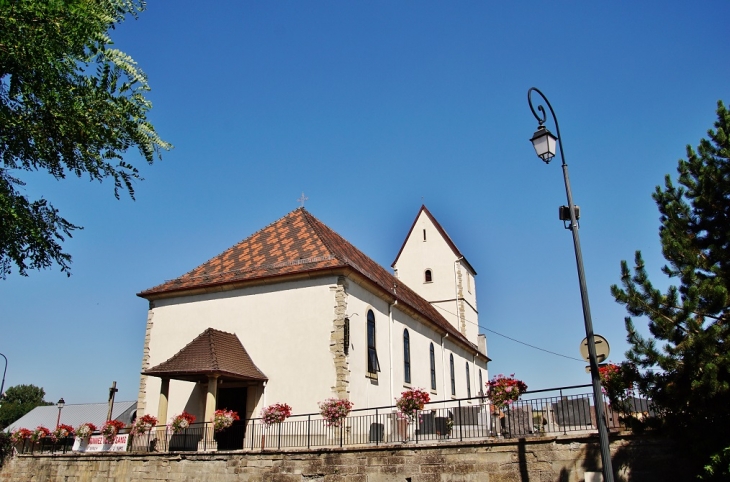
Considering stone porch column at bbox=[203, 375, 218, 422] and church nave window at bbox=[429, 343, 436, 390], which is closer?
stone porch column at bbox=[203, 375, 218, 422]

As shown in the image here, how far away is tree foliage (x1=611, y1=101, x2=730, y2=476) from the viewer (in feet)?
29.3

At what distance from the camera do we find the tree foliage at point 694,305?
29.3 feet

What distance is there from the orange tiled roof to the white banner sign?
5.77m

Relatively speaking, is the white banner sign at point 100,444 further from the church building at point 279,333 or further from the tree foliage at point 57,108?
the tree foliage at point 57,108

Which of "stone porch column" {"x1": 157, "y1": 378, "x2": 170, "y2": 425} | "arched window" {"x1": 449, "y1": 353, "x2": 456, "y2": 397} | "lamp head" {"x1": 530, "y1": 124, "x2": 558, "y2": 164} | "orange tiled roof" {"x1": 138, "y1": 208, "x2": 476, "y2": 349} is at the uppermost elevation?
"orange tiled roof" {"x1": 138, "y1": 208, "x2": 476, "y2": 349}

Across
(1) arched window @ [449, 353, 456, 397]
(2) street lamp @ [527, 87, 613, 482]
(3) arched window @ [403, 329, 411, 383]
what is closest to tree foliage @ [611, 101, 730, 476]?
(2) street lamp @ [527, 87, 613, 482]

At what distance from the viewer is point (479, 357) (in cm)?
3731

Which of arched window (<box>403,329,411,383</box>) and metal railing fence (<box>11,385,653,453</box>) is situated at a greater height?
arched window (<box>403,329,411,383</box>)

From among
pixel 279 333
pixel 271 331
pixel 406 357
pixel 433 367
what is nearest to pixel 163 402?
pixel 271 331

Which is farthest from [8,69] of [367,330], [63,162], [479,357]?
[479,357]

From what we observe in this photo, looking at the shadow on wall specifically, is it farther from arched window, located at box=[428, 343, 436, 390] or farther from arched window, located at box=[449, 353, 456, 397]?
arched window, located at box=[449, 353, 456, 397]

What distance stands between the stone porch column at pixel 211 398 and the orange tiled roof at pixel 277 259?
4191mm

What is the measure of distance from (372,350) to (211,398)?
596cm

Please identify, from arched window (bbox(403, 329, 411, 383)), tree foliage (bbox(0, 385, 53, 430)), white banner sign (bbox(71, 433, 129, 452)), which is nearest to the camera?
white banner sign (bbox(71, 433, 129, 452))
